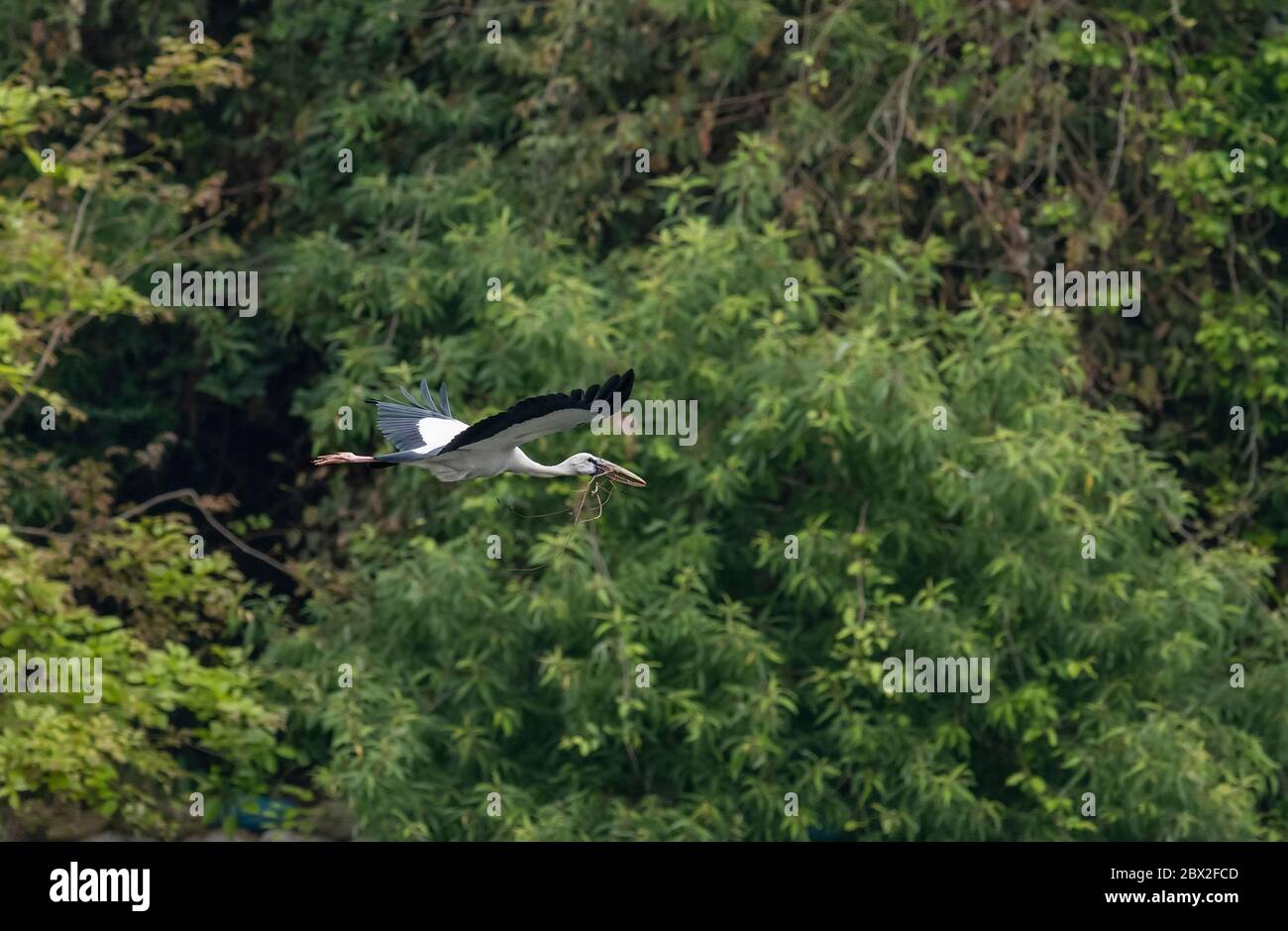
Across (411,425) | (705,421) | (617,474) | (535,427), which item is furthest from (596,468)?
(705,421)

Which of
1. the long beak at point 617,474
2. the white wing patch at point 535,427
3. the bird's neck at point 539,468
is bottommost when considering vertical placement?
the long beak at point 617,474

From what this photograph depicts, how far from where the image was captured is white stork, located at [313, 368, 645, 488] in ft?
23.0

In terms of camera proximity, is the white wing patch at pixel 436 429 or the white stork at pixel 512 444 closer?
the white stork at pixel 512 444

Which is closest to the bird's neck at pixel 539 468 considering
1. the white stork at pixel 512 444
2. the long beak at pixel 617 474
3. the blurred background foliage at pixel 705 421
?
the white stork at pixel 512 444

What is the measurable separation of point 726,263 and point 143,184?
462 cm

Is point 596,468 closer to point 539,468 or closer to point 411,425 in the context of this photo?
point 539,468

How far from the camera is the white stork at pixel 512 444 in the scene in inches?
276

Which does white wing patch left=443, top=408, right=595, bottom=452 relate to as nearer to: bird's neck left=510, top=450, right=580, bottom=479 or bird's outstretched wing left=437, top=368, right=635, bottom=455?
bird's outstretched wing left=437, top=368, right=635, bottom=455

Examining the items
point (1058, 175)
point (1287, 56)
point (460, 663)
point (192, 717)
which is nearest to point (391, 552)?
point (460, 663)

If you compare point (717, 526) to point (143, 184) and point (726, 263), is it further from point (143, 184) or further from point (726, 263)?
point (143, 184)

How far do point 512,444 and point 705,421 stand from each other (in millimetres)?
5611

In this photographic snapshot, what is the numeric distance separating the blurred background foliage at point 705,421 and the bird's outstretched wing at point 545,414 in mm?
5166

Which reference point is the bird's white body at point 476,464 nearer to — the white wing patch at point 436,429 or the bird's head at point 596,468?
the bird's head at point 596,468

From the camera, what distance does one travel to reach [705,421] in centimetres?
1299
